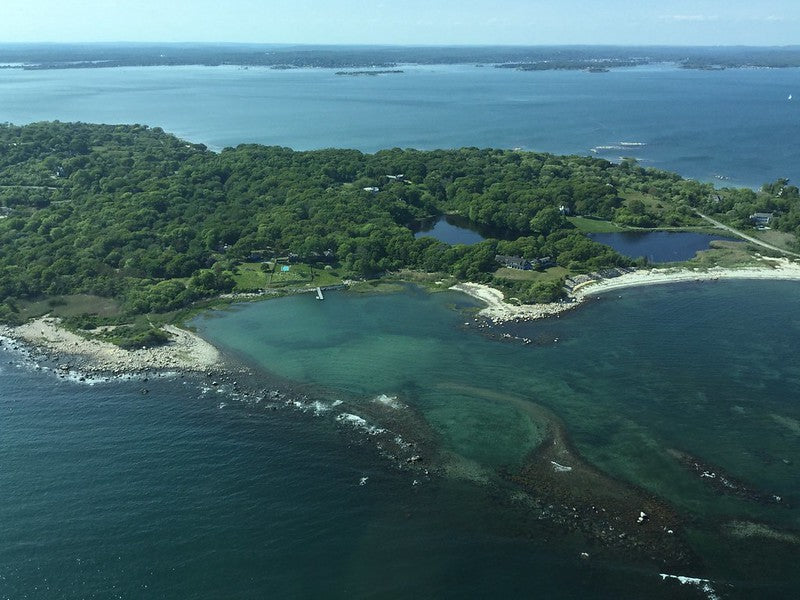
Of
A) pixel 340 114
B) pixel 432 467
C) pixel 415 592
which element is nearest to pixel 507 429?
pixel 432 467

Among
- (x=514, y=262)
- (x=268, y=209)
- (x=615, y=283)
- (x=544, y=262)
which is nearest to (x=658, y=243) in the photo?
(x=615, y=283)

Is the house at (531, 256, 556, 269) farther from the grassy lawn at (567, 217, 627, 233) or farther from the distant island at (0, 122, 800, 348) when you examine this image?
the grassy lawn at (567, 217, 627, 233)

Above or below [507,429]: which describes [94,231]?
above

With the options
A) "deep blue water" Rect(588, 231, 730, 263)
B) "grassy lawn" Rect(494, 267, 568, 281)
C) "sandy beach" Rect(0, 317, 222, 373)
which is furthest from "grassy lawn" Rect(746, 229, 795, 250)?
"sandy beach" Rect(0, 317, 222, 373)

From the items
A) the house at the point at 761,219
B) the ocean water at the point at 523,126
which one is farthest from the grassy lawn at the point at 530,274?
the ocean water at the point at 523,126

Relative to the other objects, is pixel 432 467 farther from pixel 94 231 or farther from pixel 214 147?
pixel 214 147

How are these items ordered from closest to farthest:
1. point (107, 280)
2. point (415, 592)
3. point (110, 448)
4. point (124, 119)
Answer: point (415, 592) < point (110, 448) < point (107, 280) < point (124, 119)

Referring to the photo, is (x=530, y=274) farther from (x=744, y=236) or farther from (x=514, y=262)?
(x=744, y=236)
